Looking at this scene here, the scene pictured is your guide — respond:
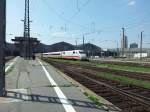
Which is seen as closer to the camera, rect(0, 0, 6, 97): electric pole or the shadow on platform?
the shadow on platform

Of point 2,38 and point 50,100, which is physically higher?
point 2,38

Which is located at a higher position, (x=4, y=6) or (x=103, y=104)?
(x=4, y=6)

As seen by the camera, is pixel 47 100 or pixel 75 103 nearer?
pixel 75 103

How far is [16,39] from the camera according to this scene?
361 feet

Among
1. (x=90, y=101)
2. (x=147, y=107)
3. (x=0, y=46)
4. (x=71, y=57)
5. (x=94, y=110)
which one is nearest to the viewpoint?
(x=94, y=110)

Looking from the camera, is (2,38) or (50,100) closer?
(50,100)

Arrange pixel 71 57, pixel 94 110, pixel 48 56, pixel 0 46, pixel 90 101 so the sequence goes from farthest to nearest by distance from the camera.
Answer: pixel 48 56 → pixel 71 57 → pixel 0 46 → pixel 90 101 → pixel 94 110

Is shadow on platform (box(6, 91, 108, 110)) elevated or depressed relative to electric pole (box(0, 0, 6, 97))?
depressed

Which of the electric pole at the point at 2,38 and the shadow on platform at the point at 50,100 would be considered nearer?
the shadow on platform at the point at 50,100

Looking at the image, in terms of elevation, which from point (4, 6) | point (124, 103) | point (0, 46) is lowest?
point (124, 103)

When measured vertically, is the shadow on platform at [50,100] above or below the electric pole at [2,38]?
below

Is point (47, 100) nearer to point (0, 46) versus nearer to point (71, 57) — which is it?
point (0, 46)

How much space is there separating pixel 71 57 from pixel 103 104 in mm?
75454

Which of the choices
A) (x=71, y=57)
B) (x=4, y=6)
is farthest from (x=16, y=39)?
(x=4, y=6)
